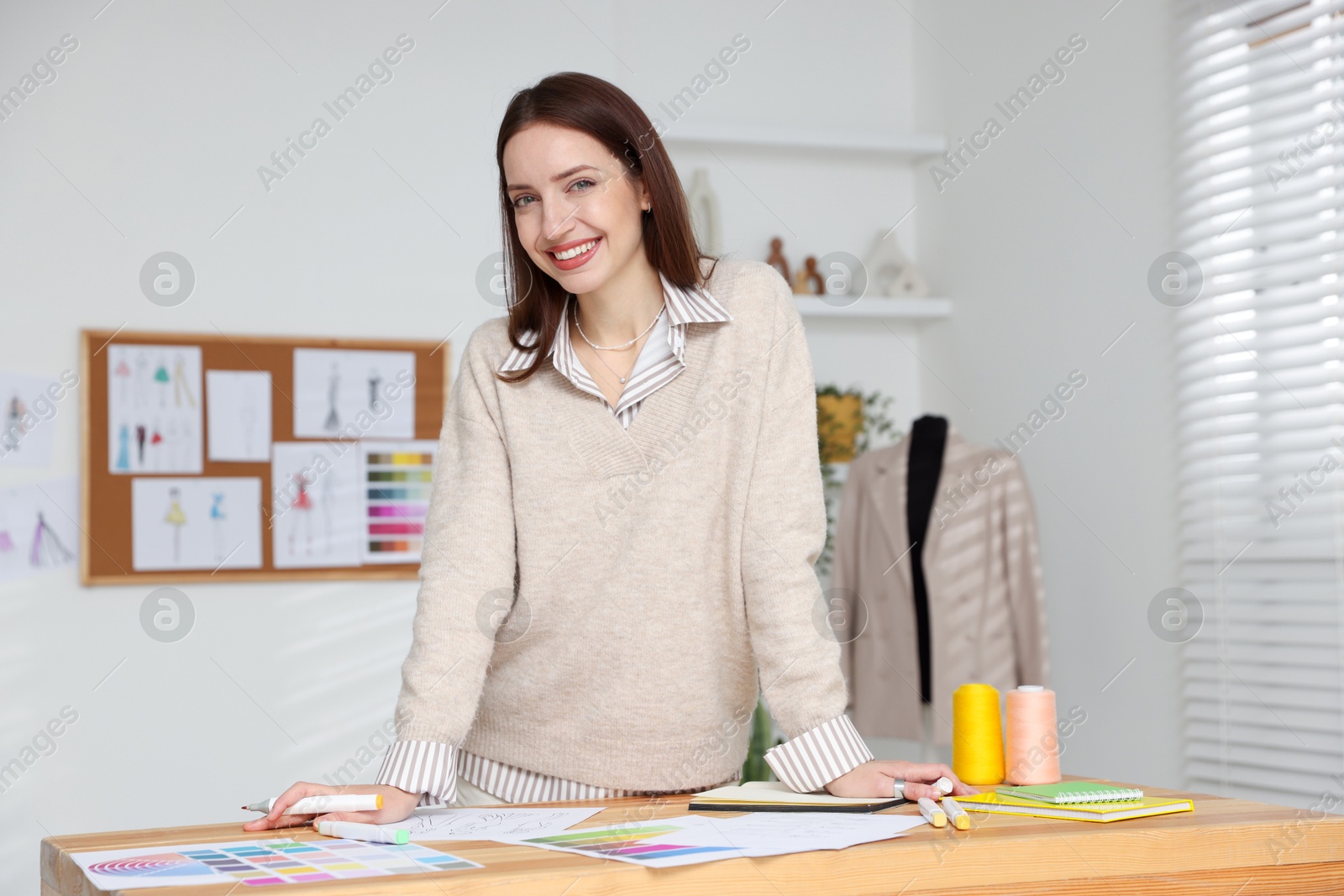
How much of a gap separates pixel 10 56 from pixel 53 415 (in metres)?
0.91

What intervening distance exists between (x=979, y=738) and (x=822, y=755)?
0.19m

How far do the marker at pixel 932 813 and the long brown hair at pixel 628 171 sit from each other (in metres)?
0.66

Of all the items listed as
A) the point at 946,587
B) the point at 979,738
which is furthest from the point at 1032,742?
the point at 946,587

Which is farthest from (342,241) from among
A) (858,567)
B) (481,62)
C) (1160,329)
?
(1160,329)

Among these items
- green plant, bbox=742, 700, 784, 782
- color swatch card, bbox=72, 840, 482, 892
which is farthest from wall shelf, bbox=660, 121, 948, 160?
color swatch card, bbox=72, 840, 482, 892

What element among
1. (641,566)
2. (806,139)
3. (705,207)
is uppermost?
(806,139)

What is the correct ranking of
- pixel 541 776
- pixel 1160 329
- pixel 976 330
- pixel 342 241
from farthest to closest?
1. pixel 976 330
2. pixel 342 241
3. pixel 1160 329
4. pixel 541 776

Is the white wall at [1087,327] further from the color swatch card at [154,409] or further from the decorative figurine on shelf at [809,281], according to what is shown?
the color swatch card at [154,409]

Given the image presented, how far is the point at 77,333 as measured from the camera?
3.15 meters

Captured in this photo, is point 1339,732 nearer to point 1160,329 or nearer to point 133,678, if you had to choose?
point 1160,329

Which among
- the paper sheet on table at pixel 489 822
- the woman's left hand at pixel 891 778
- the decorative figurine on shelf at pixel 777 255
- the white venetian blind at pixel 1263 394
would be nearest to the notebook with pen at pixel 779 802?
the woman's left hand at pixel 891 778

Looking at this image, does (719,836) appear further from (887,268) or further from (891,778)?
(887,268)

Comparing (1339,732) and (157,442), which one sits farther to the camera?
(157,442)

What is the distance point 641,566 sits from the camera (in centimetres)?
142
